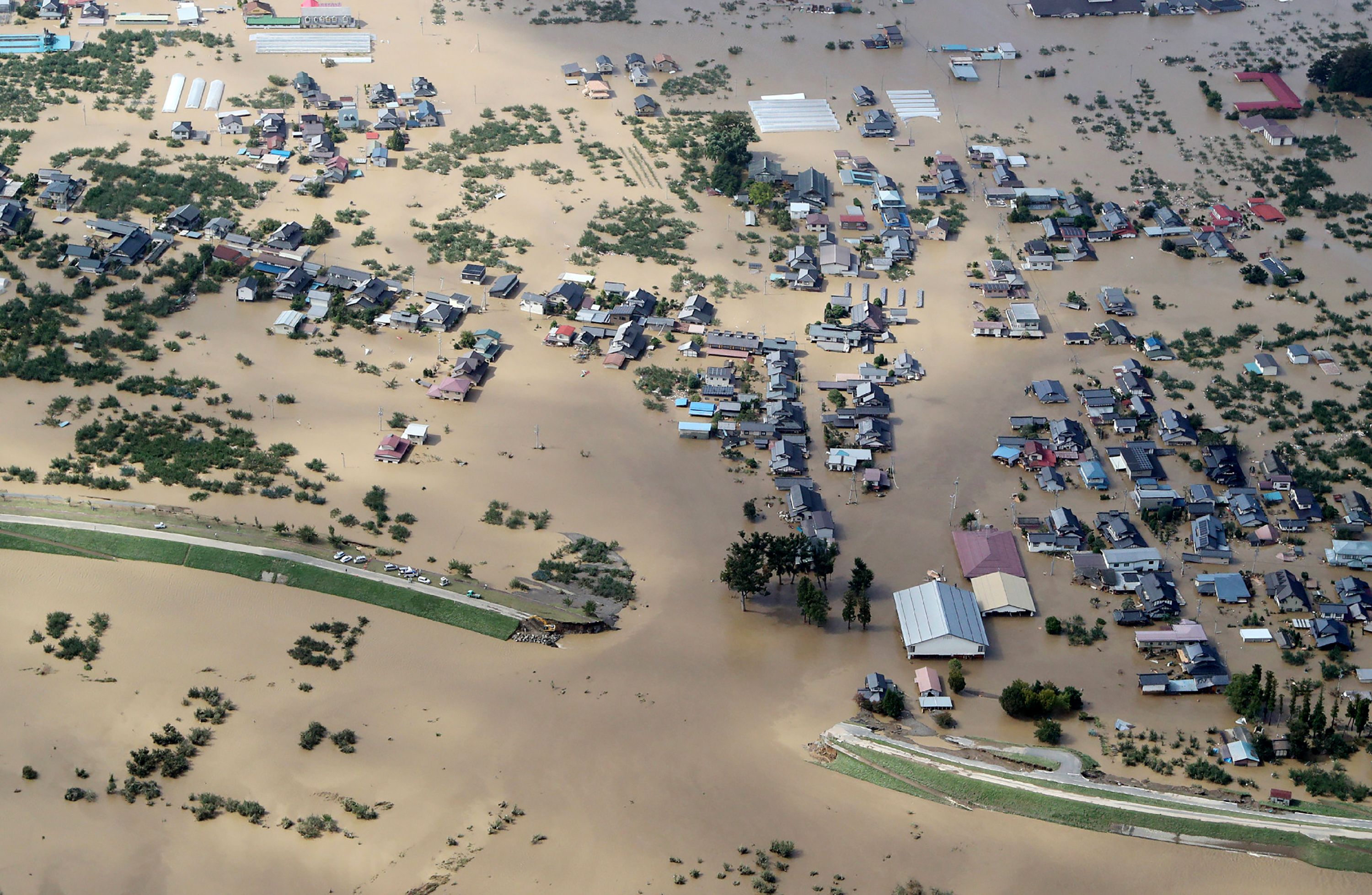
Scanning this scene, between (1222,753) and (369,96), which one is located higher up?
(369,96)

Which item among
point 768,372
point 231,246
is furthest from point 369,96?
point 768,372

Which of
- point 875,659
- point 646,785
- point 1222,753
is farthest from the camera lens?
point 875,659

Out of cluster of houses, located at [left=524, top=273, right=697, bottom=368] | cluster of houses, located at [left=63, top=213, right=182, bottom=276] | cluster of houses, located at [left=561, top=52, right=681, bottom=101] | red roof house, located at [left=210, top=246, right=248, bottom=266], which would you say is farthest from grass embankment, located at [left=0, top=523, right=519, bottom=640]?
cluster of houses, located at [left=561, top=52, right=681, bottom=101]

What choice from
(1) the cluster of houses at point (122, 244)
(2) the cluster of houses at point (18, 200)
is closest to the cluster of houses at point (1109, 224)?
(1) the cluster of houses at point (122, 244)

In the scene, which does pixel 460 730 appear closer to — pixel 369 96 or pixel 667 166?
pixel 667 166

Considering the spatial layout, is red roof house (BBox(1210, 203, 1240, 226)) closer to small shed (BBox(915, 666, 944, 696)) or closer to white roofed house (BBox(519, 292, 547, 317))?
white roofed house (BBox(519, 292, 547, 317))

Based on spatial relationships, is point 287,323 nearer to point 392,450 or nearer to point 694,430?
point 392,450

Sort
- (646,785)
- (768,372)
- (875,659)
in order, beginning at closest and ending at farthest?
(646,785) < (875,659) < (768,372)

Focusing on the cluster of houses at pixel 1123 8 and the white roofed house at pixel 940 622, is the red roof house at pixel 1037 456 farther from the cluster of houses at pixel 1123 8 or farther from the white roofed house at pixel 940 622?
the cluster of houses at pixel 1123 8
